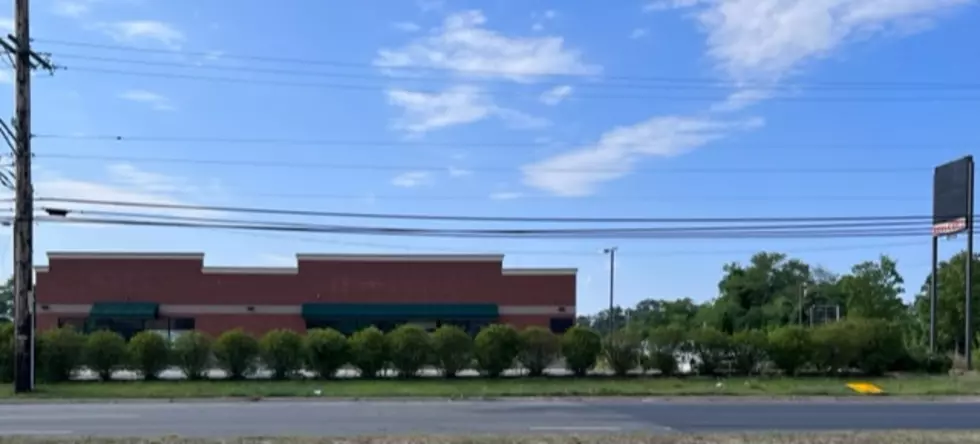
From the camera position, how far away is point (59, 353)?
29.9m

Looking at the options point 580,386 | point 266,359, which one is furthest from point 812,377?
point 266,359

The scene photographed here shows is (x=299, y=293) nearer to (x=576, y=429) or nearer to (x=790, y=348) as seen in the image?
(x=790, y=348)

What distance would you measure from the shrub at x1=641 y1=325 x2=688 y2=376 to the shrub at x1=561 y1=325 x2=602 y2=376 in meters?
1.75

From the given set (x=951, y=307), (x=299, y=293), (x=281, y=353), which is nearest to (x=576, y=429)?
(x=281, y=353)

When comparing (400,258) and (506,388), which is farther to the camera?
(400,258)

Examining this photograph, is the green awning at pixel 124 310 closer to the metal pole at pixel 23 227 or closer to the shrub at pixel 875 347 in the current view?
the metal pole at pixel 23 227

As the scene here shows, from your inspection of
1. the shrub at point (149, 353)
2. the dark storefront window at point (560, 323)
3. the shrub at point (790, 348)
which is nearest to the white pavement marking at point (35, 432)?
the shrub at point (149, 353)

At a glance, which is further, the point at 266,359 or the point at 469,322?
the point at 469,322

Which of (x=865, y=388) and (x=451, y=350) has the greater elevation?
(x=451, y=350)

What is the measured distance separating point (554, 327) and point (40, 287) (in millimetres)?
29070

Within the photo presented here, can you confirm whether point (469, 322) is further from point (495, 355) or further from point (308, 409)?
point (308, 409)

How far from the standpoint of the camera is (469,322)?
55.6 m

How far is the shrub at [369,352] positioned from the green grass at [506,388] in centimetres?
97

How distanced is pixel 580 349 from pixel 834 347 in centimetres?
901
